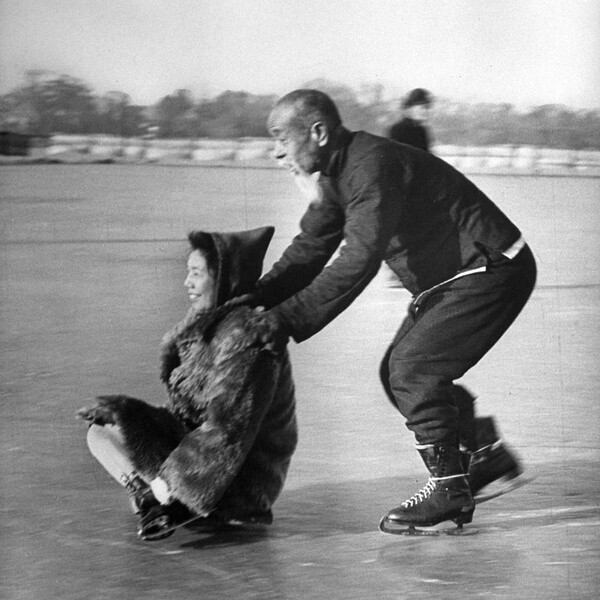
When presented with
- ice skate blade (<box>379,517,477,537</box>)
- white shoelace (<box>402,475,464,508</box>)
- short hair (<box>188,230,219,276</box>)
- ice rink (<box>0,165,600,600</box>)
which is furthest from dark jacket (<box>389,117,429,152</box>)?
ice skate blade (<box>379,517,477,537</box>)

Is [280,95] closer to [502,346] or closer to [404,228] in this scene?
[404,228]

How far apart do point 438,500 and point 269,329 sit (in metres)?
0.67

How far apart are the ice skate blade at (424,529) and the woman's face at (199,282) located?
793 mm

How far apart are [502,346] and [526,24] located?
3.18ft

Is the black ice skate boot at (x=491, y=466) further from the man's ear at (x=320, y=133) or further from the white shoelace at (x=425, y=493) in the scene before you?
the man's ear at (x=320, y=133)

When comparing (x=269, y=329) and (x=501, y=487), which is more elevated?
(x=269, y=329)

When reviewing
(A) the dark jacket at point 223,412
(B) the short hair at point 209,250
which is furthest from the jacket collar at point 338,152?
(B) the short hair at point 209,250

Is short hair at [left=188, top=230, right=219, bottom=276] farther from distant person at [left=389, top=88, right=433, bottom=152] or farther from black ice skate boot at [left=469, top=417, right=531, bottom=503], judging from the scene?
black ice skate boot at [left=469, top=417, right=531, bottom=503]

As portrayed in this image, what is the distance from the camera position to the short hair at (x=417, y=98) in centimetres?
320

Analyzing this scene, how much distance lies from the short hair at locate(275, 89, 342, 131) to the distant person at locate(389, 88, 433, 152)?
18 centimetres

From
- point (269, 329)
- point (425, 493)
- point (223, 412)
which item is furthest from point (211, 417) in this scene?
point (425, 493)

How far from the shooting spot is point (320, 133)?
304 centimetres

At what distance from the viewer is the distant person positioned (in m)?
3.13

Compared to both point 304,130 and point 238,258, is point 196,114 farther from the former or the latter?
point 238,258
